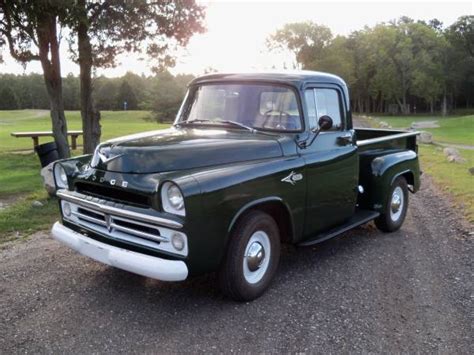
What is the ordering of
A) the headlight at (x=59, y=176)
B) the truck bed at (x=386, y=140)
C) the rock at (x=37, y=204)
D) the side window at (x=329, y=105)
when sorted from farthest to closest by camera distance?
1. the rock at (x=37, y=204)
2. the truck bed at (x=386, y=140)
3. the side window at (x=329, y=105)
4. the headlight at (x=59, y=176)

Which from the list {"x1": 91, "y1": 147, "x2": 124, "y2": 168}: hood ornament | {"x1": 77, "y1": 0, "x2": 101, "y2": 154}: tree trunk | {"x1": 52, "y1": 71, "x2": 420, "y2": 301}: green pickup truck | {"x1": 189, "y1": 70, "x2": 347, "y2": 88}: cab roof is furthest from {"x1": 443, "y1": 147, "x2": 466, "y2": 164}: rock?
{"x1": 91, "y1": 147, "x2": 124, "y2": 168}: hood ornament

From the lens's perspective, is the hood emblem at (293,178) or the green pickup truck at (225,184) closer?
the green pickup truck at (225,184)

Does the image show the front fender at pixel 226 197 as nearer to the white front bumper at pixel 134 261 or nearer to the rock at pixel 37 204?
the white front bumper at pixel 134 261

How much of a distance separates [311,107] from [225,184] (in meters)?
1.59

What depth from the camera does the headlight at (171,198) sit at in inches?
142

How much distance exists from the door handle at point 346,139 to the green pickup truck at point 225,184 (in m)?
0.03

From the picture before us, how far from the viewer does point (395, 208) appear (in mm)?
6500

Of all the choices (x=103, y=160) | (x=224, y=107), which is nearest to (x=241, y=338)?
(x=103, y=160)

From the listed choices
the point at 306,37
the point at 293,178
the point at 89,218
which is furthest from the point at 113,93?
the point at 293,178

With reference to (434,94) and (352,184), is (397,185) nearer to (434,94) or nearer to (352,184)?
(352,184)

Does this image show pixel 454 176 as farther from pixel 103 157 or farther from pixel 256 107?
pixel 103 157

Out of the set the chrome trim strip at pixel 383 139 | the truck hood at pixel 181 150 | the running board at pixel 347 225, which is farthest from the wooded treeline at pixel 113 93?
the truck hood at pixel 181 150

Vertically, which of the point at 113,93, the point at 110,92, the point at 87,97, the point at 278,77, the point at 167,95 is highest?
the point at 110,92

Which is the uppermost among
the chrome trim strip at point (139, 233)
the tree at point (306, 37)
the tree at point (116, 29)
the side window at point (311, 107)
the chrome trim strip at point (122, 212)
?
the tree at point (306, 37)
